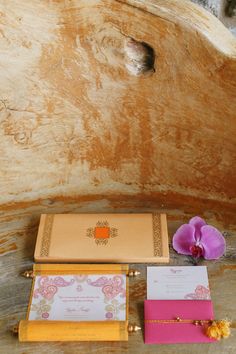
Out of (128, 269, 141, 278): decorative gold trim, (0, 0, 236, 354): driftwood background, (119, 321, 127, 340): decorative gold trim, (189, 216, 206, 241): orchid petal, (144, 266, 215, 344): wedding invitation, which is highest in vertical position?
(0, 0, 236, 354): driftwood background

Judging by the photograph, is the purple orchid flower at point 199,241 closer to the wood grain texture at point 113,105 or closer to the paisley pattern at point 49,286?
the wood grain texture at point 113,105

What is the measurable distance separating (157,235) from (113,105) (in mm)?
290

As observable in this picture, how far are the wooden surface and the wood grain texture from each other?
6cm

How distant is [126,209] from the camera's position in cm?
119

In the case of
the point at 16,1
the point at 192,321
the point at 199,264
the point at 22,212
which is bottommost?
the point at 192,321

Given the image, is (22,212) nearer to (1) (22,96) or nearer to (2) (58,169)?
(2) (58,169)

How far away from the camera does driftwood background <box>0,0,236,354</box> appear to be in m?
0.99

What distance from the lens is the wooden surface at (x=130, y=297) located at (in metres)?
0.96

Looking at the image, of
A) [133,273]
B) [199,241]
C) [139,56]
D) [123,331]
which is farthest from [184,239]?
[139,56]

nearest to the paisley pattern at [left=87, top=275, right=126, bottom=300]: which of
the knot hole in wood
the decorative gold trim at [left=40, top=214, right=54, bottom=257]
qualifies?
the decorative gold trim at [left=40, top=214, right=54, bottom=257]

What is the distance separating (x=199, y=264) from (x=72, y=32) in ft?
1.75

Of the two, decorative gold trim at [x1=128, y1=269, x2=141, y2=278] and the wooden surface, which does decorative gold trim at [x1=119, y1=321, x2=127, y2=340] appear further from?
decorative gold trim at [x1=128, y1=269, x2=141, y2=278]

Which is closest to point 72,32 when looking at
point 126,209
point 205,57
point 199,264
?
point 205,57

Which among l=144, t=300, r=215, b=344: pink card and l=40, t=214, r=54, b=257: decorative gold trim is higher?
l=40, t=214, r=54, b=257: decorative gold trim
